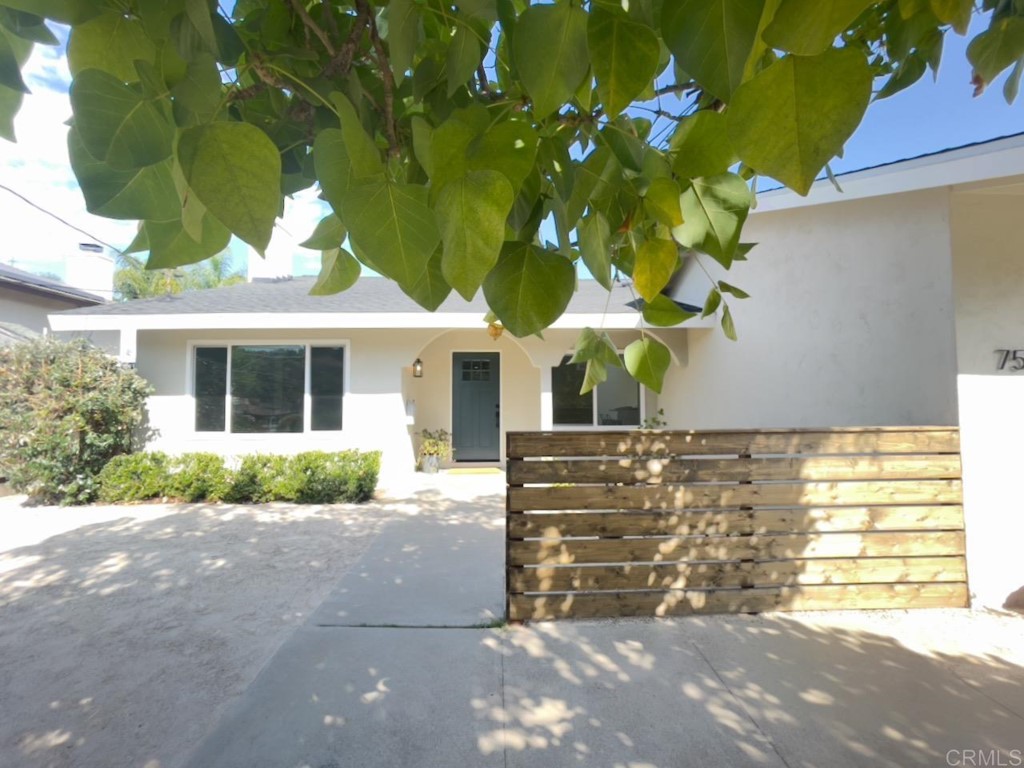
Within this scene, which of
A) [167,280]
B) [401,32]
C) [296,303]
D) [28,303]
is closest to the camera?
[401,32]

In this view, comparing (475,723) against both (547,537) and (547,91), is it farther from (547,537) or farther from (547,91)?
(547,91)

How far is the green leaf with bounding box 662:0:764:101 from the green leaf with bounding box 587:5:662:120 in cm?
12

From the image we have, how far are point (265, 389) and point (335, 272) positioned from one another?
820 cm

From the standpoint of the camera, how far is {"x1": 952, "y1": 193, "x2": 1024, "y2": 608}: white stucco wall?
3426 mm

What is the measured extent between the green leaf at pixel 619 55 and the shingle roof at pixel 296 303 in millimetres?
6662

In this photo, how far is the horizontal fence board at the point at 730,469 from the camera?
351 cm

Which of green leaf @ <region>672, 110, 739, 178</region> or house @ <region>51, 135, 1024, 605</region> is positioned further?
house @ <region>51, 135, 1024, 605</region>

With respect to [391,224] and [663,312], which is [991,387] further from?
[391,224]

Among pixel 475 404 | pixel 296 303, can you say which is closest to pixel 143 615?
pixel 296 303

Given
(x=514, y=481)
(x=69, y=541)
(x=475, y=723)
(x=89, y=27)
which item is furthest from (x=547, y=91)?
(x=69, y=541)

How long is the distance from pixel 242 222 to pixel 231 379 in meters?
8.86

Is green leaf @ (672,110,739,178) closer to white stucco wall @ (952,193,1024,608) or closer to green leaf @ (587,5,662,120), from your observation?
green leaf @ (587,5,662,120)

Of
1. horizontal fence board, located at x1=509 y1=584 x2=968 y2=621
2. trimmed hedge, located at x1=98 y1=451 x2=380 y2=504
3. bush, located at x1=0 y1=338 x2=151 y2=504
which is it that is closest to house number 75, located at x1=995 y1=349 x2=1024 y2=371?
horizontal fence board, located at x1=509 y1=584 x2=968 y2=621

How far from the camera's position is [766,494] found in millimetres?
3557
